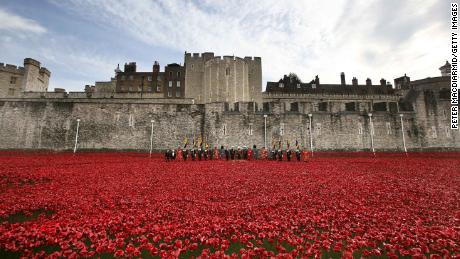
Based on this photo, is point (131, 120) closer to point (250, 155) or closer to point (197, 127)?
point (197, 127)

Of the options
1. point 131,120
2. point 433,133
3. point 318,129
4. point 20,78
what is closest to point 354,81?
point 433,133

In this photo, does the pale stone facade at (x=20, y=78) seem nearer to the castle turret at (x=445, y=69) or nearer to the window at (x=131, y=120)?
the window at (x=131, y=120)

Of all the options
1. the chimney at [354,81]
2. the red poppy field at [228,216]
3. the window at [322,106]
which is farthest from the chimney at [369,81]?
the red poppy field at [228,216]

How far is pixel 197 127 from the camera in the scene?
105 feet

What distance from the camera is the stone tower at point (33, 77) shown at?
49812mm

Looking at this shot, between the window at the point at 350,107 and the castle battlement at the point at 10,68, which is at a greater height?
the castle battlement at the point at 10,68

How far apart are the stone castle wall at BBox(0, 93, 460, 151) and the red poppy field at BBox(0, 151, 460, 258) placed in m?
18.0

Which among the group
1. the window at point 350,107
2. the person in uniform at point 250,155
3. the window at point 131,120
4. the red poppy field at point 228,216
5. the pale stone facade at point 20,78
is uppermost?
the pale stone facade at point 20,78

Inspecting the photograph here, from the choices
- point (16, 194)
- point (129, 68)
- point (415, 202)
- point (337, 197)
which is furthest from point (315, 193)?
point (129, 68)

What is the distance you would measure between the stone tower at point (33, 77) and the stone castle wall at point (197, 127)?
20.9m

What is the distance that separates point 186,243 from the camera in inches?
188

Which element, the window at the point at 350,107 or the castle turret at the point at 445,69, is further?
the castle turret at the point at 445,69

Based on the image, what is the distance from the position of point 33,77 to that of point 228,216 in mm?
59850

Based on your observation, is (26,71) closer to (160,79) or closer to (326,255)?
(160,79)
